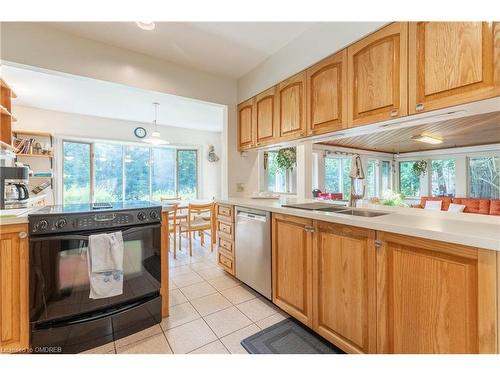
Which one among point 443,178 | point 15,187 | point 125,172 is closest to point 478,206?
point 443,178

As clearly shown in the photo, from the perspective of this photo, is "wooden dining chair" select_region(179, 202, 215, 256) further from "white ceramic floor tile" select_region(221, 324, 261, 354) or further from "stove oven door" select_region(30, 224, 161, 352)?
"white ceramic floor tile" select_region(221, 324, 261, 354)

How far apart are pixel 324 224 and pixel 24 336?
Result: 6.37 feet

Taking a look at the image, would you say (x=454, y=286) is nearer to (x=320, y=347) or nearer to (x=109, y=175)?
(x=320, y=347)

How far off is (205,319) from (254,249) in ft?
2.25

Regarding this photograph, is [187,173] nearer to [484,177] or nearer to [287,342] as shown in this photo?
[287,342]

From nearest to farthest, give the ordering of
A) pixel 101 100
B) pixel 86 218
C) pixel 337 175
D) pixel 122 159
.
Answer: pixel 86 218
pixel 101 100
pixel 122 159
pixel 337 175

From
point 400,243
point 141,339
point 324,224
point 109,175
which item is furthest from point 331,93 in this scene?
point 109,175

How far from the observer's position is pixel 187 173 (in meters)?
5.90

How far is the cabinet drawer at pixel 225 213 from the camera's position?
2372mm

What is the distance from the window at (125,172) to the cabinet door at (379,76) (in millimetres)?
4909

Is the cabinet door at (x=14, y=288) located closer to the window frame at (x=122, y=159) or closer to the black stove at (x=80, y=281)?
the black stove at (x=80, y=281)

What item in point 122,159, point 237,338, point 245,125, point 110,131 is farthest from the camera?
point 122,159

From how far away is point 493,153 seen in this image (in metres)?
5.29

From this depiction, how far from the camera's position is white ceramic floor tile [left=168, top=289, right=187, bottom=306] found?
6.53ft
